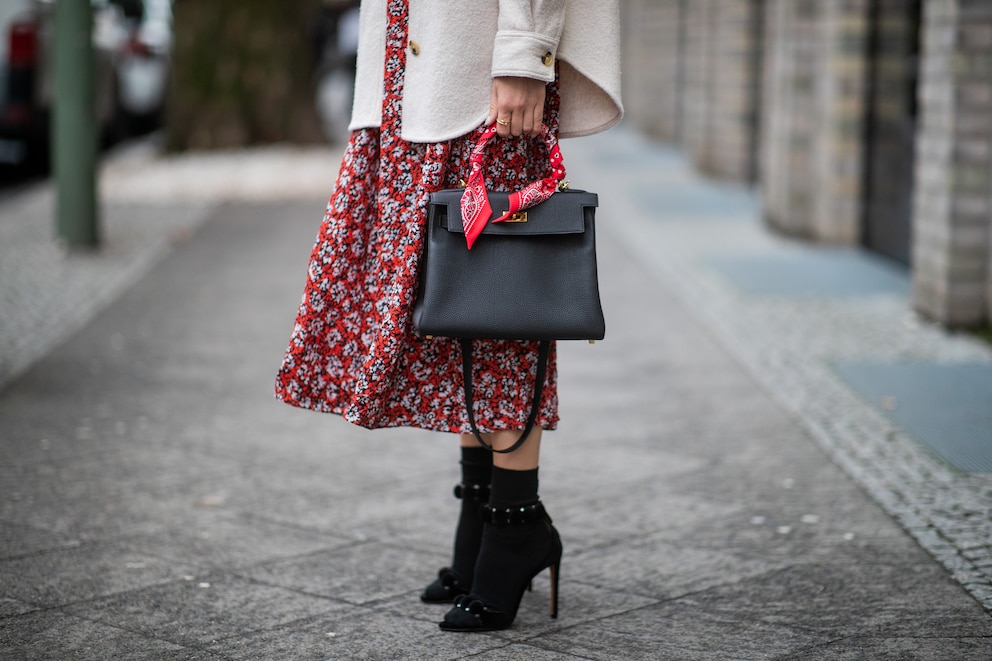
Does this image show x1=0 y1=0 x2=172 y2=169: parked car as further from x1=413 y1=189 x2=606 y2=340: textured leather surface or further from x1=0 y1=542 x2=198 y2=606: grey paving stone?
x1=413 y1=189 x2=606 y2=340: textured leather surface

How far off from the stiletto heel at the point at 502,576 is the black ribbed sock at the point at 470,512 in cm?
15

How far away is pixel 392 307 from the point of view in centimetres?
290

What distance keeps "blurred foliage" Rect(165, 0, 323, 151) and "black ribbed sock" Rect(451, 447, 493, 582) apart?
42.1 ft

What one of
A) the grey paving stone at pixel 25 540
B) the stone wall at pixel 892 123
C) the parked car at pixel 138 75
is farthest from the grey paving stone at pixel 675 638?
the parked car at pixel 138 75

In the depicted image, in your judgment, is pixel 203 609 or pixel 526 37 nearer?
pixel 526 37

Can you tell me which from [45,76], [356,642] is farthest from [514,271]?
[45,76]

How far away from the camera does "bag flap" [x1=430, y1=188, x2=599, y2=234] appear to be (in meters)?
2.77

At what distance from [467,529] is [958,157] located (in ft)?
13.6

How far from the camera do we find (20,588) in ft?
10.9

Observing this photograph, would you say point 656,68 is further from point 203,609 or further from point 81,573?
point 203,609

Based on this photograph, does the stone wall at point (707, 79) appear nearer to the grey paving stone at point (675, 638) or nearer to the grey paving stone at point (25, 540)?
the grey paving stone at point (25, 540)

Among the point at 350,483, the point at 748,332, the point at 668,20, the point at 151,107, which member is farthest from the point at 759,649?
the point at 151,107

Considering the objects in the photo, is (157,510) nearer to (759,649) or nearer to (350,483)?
(350,483)

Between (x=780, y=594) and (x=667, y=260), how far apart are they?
227 inches
